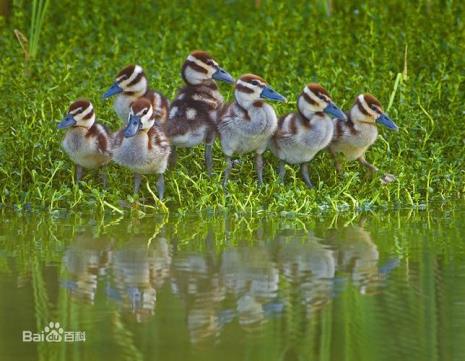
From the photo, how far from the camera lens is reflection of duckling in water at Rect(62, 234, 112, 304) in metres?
5.94

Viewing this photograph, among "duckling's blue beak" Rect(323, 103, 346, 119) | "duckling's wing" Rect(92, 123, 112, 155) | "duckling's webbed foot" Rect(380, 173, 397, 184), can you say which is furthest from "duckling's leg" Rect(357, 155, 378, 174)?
"duckling's wing" Rect(92, 123, 112, 155)

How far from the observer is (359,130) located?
27.4 ft

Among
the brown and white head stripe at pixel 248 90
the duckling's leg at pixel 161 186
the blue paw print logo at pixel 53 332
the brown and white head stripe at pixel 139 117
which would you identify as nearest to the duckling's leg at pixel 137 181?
the duckling's leg at pixel 161 186

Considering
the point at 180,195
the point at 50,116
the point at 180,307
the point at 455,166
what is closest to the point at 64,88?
the point at 50,116

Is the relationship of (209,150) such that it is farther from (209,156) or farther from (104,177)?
(104,177)

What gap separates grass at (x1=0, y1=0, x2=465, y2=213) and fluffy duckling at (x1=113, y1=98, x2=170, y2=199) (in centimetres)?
19

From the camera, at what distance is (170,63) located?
1070cm

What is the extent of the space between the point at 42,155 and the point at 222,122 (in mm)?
1093

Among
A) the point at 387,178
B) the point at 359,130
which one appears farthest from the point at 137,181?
the point at 387,178

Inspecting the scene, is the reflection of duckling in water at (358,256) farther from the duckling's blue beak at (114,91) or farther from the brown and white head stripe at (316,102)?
the duckling's blue beak at (114,91)

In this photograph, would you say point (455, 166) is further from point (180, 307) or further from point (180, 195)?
point (180, 307)

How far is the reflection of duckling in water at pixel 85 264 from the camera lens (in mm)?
5938

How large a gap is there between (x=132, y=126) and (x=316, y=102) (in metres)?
1.12

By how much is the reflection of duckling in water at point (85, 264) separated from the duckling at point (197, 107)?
130 cm
